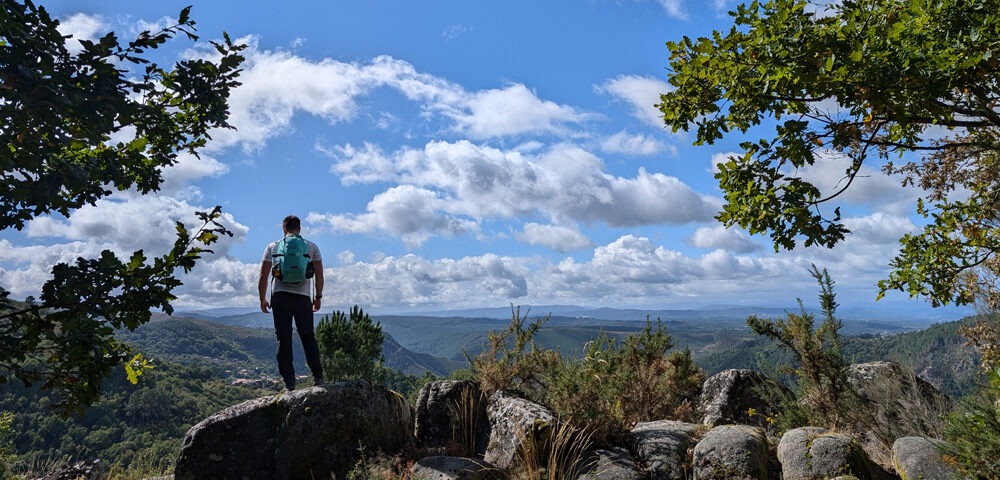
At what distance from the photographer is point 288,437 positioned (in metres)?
6.93

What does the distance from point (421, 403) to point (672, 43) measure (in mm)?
6942

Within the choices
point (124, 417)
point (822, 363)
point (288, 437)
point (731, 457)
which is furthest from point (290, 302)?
point (124, 417)

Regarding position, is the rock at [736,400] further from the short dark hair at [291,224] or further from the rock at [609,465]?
the short dark hair at [291,224]

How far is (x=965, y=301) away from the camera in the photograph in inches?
316

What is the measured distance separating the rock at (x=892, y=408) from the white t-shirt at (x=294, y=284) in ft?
28.2

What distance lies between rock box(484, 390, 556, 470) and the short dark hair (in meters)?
4.29

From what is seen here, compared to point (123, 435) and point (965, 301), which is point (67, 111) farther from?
point (123, 435)

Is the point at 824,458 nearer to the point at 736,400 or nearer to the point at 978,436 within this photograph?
the point at 978,436

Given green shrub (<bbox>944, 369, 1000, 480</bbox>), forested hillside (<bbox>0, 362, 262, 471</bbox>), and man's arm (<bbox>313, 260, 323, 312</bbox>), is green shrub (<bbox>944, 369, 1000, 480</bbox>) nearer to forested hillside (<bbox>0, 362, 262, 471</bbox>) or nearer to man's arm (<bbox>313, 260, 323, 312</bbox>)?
man's arm (<bbox>313, 260, 323, 312</bbox>)

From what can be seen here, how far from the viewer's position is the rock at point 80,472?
27.1 feet

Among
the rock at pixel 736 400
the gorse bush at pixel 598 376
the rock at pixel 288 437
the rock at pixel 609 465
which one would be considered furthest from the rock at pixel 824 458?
the rock at pixel 288 437

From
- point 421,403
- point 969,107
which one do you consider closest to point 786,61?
point 969,107

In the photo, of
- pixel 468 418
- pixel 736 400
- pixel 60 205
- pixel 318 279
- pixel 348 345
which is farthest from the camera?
pixel 348 345

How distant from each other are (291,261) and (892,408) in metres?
9.92
